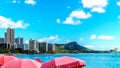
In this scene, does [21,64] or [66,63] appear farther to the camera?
[21,64]

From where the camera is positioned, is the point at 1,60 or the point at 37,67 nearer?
the point at 37,67

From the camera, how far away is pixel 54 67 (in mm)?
13945

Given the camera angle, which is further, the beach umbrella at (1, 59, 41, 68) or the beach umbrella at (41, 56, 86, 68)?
the beach umbrella at (1, 59, 41, 68)

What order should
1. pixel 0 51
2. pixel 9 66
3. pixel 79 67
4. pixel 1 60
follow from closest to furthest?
pixel 79 67
pixel 9 66
pixel 1 60
pixel 0 51

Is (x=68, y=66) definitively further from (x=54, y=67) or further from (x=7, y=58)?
(x=7, y=58)

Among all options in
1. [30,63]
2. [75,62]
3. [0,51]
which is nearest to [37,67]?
[30,63]

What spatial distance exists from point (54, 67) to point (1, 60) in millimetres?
5337

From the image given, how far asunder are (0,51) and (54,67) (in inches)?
6144

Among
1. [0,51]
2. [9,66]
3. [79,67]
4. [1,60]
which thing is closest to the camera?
[79,67]

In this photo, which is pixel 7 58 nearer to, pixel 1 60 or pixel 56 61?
pixel 1 60

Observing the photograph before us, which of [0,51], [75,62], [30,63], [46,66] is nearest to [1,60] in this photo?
[30,63]

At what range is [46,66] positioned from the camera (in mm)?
14273

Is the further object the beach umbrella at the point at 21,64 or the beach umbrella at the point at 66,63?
the beach umbrella at the point at 21,64

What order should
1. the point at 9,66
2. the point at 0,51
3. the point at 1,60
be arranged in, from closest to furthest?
1. the point at 9,66
2. the point at 1,60
3. the point at 0,51
